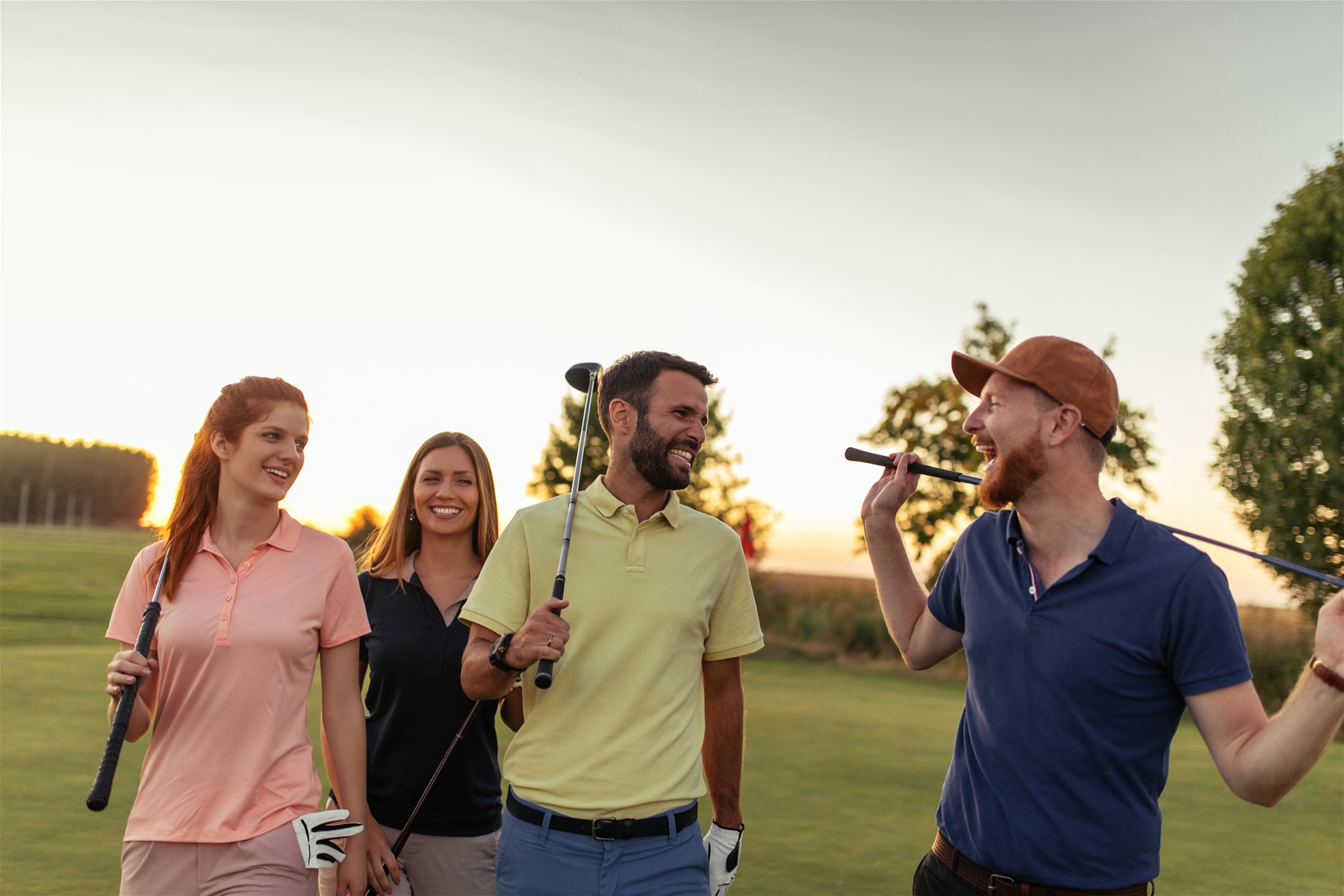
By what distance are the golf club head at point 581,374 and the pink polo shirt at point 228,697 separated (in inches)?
44.8

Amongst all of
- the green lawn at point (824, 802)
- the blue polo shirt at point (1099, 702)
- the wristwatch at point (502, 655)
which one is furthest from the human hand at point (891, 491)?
the green lawn at point (824, 802)

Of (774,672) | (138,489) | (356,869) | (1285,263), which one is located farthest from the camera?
(138,489)

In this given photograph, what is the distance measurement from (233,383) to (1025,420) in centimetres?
246

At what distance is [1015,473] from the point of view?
2.96 m

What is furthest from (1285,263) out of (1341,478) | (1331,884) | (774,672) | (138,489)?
(138,489)

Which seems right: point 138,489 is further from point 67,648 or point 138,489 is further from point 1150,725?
point 1150,725

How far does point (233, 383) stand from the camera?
342 cm

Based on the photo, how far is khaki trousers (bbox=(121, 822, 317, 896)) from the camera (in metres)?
2.98

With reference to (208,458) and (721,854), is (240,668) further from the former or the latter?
(721,854)

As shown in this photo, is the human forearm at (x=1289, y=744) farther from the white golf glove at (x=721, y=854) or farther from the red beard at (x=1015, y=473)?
the white golf glove at (x=721, y=854)

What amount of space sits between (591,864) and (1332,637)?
1.96 metres

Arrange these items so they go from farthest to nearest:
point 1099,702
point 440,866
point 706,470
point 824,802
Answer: point 706,470 < point 824,802 < point 440,866 < point 1099,702

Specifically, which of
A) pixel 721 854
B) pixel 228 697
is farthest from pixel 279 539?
pixel 721 854

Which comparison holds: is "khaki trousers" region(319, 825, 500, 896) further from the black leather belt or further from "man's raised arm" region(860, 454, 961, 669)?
"man's raised arm" region(860, 454, 961, 669)
